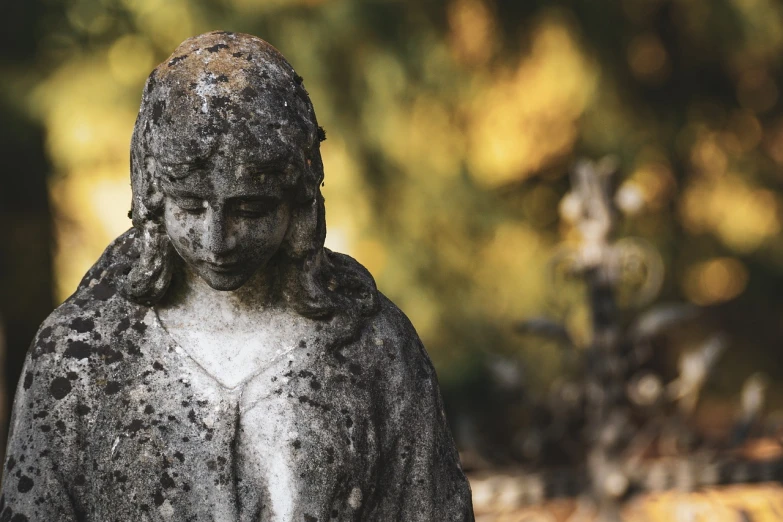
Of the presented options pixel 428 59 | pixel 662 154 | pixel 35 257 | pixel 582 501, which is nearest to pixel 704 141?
pixel 662 154

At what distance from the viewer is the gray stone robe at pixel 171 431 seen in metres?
2.39

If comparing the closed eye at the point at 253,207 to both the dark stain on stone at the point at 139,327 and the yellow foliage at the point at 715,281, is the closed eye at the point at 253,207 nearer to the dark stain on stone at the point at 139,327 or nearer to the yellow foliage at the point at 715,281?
the dark stain on stone at the point at 139,327

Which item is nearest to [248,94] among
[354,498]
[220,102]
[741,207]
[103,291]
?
[220,102]

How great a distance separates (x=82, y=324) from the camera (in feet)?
8.09

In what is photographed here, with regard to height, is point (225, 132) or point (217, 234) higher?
point (225, 132)

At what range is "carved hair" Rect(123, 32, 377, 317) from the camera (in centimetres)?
228

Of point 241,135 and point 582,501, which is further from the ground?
point 241,135

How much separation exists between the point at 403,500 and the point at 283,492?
0.30m

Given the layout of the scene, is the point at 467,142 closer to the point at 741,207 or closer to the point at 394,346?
the point at 741,207

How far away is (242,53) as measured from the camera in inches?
92.8

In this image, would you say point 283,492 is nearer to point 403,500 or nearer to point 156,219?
point 403,500

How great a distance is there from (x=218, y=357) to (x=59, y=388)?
1.08ft

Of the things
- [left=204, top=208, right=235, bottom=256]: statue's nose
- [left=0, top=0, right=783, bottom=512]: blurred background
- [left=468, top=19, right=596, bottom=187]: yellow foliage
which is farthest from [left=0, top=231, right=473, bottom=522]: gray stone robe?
[left=468, top=19, right=596, bottom=187]: yellow foliage

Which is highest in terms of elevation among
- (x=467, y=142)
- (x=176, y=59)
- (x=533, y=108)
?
(x=533, y=108)
